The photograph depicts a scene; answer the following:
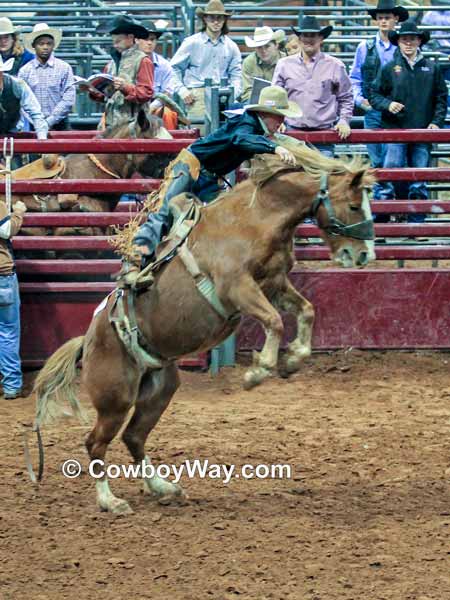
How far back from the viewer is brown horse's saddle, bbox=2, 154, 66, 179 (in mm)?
9188

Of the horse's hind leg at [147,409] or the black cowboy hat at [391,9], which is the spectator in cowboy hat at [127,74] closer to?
the black cowboy hat at [391,9]

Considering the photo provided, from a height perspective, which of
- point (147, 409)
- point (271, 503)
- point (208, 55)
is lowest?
point (271, 503)

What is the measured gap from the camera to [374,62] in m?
10.3

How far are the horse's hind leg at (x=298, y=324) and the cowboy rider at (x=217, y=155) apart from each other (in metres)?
0.70

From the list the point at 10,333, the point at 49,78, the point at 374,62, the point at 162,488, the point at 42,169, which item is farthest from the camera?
the point at 49,78

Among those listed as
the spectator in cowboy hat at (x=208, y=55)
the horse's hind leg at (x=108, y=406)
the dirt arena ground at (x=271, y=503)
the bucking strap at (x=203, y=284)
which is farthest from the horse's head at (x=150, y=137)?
the horse's hind leg at (x=108, y=406)

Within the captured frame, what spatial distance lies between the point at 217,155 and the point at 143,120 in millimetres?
2990

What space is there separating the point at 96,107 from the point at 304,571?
921 centimetres

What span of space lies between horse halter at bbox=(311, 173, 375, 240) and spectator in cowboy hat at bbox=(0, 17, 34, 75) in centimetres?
558

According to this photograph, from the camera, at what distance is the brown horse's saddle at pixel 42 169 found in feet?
30.1

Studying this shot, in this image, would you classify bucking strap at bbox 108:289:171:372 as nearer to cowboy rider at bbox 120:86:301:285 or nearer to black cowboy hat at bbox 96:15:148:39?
cowboy rider at bbox 120:86:301:285

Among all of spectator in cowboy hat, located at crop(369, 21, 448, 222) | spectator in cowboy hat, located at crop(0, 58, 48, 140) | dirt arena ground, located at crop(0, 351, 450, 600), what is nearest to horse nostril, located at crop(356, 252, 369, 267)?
dirt arena ground, located at crop(0, 351, 450, 600)

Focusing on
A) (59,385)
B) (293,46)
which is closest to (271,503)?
(59,385)

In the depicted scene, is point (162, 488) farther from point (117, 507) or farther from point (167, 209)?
point (167, 209)
